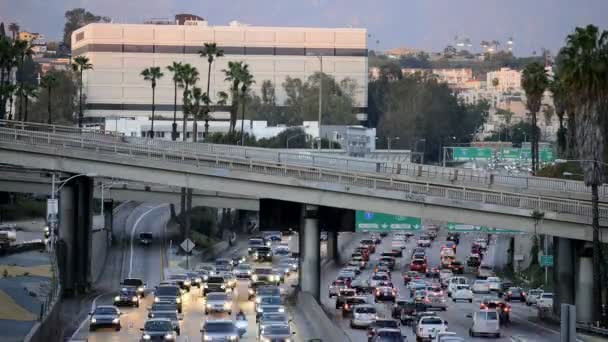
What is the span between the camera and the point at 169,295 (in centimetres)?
7275

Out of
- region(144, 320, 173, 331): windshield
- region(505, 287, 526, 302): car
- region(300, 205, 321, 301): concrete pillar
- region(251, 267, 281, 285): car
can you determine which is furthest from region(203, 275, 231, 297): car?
region(144, 320, 173, 331): windshield

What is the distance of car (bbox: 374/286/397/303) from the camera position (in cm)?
8450

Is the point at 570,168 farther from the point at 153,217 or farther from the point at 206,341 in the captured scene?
the point at 206,341

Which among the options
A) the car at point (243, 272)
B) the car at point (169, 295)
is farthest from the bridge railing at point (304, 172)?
the car at point (243, 272)

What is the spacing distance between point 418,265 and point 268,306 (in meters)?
47.5

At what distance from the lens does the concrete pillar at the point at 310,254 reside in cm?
8231

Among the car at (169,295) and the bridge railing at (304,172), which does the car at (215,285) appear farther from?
the car at (169,295)

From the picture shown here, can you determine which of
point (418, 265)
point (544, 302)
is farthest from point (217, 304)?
point (418, 265)

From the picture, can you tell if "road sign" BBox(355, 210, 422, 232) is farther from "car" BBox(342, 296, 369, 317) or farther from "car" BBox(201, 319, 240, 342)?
"car" BBox(201, 319, 240, 342)

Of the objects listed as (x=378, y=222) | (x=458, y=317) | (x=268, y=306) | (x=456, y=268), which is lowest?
(x=456, y=268)

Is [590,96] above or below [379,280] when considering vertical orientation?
above

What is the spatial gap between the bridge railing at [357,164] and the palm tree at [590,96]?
8.12 m

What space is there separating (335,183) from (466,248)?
7071cm

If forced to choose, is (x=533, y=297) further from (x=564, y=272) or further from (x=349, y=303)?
(x=349, y=303)
